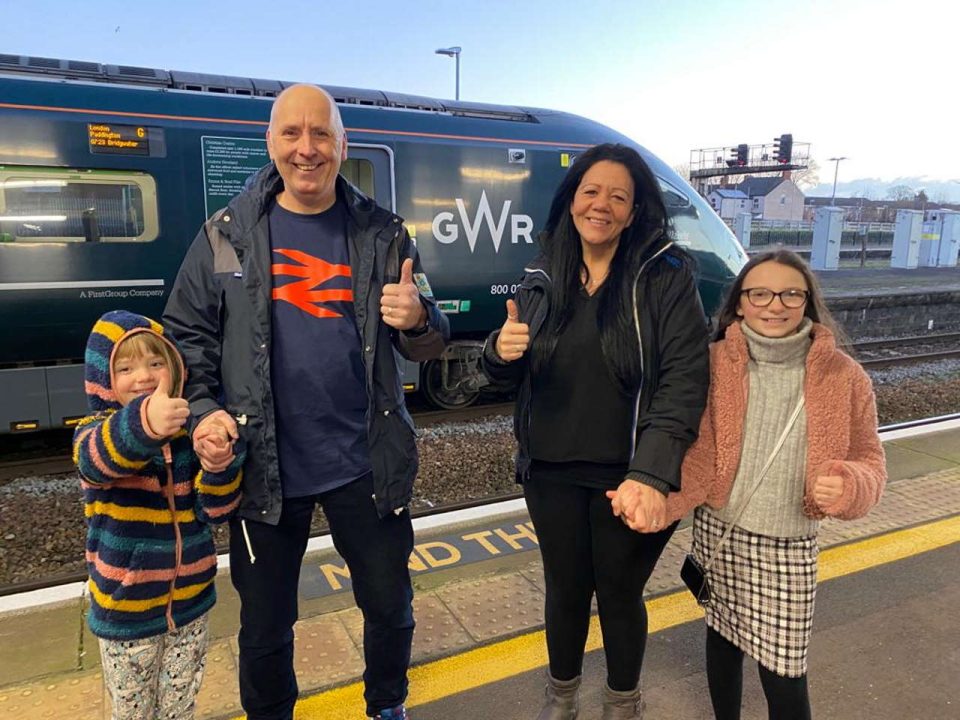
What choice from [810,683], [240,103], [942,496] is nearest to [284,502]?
[810,683]

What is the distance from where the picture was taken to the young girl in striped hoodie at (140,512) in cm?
178

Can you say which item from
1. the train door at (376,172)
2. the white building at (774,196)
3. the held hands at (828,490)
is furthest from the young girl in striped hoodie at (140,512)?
the white building at (774,196)

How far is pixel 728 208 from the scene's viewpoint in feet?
167

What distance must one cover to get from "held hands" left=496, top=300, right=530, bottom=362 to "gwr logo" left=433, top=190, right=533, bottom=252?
4.97m

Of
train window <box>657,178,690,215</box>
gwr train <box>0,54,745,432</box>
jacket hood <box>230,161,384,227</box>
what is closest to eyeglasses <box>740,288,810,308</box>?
jacket hood <box>230,161,384,227</box>

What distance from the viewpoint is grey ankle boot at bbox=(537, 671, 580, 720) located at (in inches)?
93.7

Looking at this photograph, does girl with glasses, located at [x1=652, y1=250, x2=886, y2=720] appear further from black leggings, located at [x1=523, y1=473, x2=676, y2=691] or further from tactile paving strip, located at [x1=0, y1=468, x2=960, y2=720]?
tactile paving strip, located at [x1=0, y1=468, x2=960, y2=720]

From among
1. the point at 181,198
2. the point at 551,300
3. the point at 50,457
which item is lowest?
the point at 50,457

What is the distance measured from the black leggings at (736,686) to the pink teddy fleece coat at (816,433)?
49cm

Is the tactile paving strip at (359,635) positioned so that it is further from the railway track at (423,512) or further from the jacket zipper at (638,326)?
the jacket zipper at (638,326)

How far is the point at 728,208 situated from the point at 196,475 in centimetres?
5366

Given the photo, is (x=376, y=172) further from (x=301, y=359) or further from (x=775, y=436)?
(x=775, y=436)

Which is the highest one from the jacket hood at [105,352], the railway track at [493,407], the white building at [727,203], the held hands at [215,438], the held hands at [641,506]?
the white building at [727,203]

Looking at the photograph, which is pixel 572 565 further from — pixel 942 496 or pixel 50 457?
pixel 50 457
